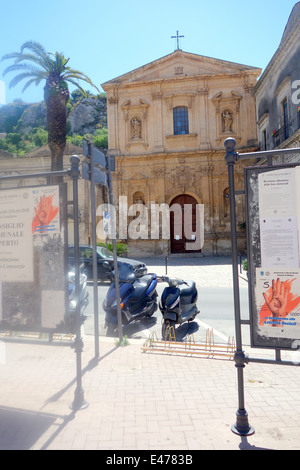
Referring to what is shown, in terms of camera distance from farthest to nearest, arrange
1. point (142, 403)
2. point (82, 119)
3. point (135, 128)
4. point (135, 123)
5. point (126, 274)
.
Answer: point (82, 119) < point (135, 128) < point (135, 123) < point (126, 274) < point (142, 403)

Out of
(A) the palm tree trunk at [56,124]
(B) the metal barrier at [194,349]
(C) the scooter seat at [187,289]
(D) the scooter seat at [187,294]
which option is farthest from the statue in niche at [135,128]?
(B) the metal barrier at [194,349]

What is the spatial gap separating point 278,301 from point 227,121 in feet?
85.1

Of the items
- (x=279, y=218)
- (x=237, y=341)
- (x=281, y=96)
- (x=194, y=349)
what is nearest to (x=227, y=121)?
(x=281, y=96)

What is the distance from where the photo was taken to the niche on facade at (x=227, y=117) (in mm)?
27125

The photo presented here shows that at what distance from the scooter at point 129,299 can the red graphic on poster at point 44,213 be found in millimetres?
3082

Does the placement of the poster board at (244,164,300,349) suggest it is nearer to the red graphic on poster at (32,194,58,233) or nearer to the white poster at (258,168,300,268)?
the white poster at (258,168,300,268)

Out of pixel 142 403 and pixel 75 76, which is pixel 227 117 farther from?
pixel 142 403

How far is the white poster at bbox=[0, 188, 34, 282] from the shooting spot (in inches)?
160

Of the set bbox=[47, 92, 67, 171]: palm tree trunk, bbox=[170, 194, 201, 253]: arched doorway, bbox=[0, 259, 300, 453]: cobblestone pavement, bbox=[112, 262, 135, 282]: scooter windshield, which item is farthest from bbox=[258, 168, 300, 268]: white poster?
bbox=[170, 194, 201, 253]: arched doorway

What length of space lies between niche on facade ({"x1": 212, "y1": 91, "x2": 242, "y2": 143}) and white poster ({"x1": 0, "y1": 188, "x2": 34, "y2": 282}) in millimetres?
24850

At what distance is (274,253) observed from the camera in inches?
131

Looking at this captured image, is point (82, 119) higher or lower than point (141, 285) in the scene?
higher

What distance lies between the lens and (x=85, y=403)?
12.9 ft

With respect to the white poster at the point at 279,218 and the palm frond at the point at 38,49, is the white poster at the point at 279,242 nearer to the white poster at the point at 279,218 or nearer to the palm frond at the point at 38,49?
the white poster at the point at 279,218
